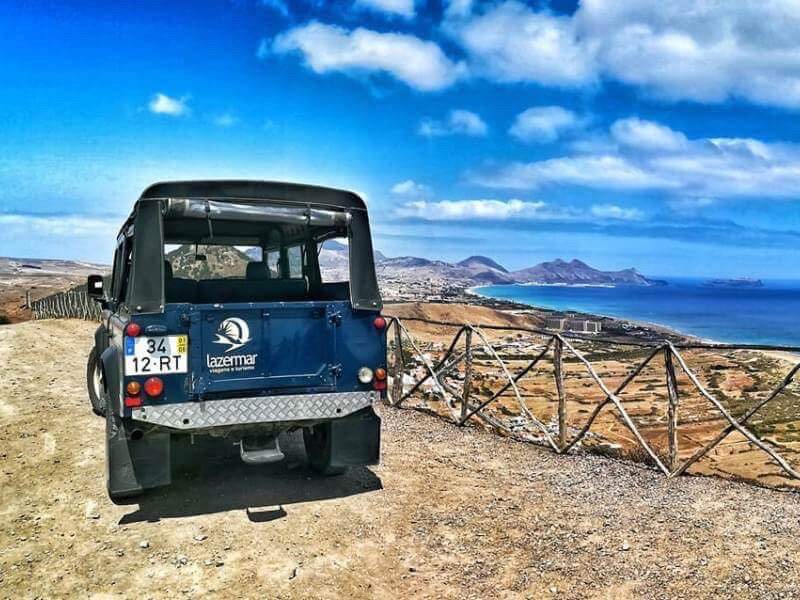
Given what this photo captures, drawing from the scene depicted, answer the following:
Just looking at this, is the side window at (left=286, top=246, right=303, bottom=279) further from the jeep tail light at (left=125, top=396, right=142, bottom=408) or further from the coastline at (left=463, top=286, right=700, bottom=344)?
the coastline at (left=463, top=286, right=700, bottom=344)

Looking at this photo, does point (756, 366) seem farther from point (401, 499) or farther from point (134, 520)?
point (134, 520)

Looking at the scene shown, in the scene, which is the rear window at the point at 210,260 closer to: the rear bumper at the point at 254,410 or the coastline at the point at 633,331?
the rear bumper at the point at 254,410

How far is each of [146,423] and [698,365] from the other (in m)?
19.7

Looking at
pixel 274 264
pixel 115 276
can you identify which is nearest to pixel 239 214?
pixel 274 264

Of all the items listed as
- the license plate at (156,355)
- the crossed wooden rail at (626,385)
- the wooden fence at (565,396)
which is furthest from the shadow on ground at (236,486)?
the wooden fence at (565,396)

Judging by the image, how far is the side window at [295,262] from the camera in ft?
22.9

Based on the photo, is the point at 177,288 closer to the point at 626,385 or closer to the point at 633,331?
the point at 626,385

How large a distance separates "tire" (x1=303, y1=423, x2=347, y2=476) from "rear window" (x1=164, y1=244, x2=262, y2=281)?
6.40 feet

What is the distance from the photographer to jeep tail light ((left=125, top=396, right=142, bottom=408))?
5.30m

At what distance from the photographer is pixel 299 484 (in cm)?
673

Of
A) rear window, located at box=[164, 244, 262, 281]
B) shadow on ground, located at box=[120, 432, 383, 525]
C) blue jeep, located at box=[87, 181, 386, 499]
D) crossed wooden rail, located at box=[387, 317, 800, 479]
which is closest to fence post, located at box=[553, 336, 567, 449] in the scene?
crossed wooden rail, located at box=[387, 317, 800, 479]

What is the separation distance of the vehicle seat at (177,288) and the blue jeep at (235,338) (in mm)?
14

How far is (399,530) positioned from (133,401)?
263 centimetres

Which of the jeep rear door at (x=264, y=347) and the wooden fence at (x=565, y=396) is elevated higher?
the jeep rear door at (x=264, y=347)
